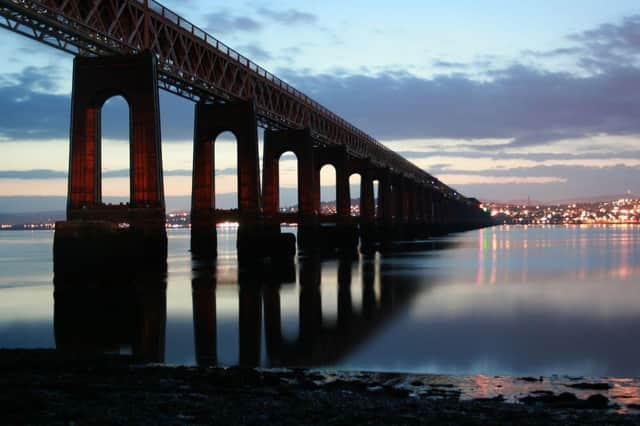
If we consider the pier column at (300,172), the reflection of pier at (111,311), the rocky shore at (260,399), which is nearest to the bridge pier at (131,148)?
the reflection of pier at (111,311)

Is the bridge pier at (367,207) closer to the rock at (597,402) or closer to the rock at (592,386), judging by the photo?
the rock at (592,386)

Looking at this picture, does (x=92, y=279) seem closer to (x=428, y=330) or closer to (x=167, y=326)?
(x=167, y=326)

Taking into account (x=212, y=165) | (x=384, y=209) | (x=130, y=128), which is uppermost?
(x=130, y=128)

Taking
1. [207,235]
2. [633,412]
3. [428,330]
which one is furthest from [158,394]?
[207,235]

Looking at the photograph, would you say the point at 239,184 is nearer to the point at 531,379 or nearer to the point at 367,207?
the point at 531,379

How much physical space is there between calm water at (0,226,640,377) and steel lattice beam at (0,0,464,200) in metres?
12.9

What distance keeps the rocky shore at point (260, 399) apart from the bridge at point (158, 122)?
67.5 feet

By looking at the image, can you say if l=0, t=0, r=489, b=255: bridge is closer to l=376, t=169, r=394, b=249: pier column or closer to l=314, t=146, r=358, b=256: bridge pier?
l=314, t=146, r=358, b=256: bridge pier

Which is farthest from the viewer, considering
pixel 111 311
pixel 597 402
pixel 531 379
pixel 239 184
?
pixel 239 184

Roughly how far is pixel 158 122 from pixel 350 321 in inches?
762

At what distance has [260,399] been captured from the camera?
13195 millimetres

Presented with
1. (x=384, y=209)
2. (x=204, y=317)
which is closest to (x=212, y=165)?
(x=204, y=317)

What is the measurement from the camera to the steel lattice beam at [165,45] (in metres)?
35.5

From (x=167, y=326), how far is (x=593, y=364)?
45.2ft
